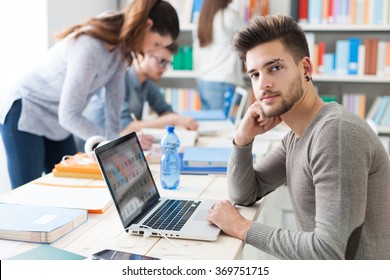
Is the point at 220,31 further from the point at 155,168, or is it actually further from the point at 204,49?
the point at 155,168

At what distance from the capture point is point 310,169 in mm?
1308

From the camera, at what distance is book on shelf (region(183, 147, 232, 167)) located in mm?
2061

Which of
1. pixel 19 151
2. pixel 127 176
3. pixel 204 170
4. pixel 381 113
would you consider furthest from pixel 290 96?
pixel 381 113

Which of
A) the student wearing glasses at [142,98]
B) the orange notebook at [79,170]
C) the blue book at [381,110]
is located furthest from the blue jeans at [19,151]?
the blue book at [381,110]

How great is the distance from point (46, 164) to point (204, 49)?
198 cm

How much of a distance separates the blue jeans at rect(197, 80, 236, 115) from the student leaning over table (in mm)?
2346

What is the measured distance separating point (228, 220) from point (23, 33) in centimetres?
253

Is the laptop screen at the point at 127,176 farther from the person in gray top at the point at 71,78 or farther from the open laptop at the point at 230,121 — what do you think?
the open laptop at the point at 230,121

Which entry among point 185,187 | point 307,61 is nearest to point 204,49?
point 185,187

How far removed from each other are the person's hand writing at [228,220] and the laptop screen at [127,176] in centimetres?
21

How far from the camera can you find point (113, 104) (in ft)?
8.23

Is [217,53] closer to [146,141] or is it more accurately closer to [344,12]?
[344,12]

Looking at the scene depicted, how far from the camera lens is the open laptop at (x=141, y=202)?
4.23 feet

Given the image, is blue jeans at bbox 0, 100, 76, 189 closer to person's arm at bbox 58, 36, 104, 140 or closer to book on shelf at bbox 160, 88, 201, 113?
person's arm at bbox 58, 36, 104, 140
